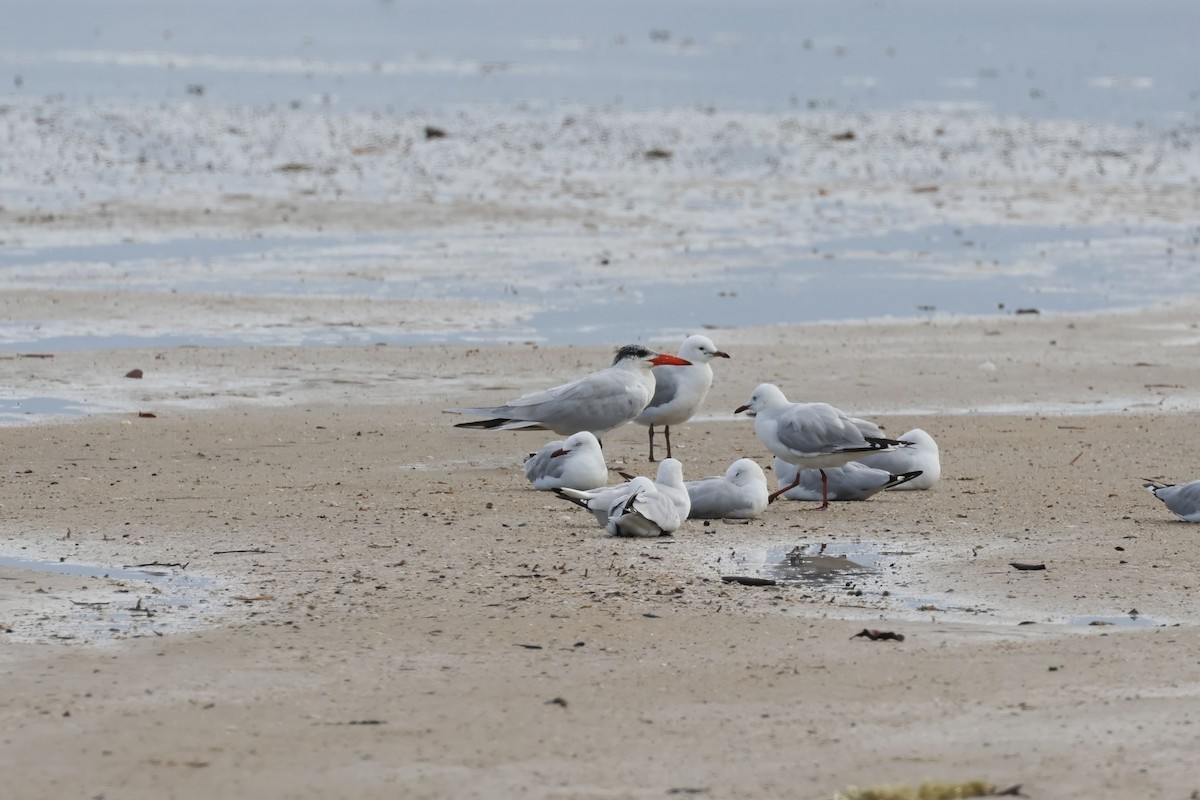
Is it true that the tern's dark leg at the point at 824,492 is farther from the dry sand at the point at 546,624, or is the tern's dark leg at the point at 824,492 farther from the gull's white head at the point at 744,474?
the gull's white head at the point at 744,474

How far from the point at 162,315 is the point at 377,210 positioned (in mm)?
7289

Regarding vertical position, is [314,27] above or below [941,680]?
above

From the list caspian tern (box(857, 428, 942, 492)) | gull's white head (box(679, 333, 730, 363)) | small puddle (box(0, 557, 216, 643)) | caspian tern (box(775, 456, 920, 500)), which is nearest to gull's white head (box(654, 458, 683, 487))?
caspian tern (box(775, 456, 920, 500))

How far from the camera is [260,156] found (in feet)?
96.6

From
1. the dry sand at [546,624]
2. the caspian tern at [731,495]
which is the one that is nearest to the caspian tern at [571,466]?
the dry sand at [546,624]

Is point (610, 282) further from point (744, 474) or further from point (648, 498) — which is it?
point (648, 498)

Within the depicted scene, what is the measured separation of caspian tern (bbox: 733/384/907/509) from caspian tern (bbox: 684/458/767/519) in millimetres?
491

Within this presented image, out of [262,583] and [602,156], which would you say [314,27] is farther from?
[262,583]

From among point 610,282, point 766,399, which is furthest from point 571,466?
point 610,282

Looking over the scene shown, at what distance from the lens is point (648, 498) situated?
9.07 meters

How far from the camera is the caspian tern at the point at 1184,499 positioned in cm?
945

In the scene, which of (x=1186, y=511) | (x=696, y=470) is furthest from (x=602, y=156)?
(x=1186, y=511)

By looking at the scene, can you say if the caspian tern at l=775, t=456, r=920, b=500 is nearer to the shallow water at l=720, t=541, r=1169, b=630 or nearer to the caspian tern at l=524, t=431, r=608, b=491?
the caspian tern at l=524, t=431, r=608, b=491

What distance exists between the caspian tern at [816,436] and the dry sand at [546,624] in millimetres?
339
